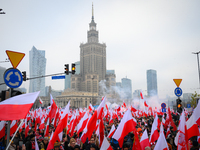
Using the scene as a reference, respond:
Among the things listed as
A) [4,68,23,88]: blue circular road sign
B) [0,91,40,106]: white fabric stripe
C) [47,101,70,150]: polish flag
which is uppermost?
[4,68,23,88]: blue circular road sign

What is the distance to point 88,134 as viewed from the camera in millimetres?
7395

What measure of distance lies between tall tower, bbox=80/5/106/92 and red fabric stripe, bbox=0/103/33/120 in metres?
122

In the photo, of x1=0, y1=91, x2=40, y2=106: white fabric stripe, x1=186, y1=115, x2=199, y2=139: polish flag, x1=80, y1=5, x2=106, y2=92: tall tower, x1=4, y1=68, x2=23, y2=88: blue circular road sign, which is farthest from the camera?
x1=80, y1=5, x2=106, y2=92: tall tower

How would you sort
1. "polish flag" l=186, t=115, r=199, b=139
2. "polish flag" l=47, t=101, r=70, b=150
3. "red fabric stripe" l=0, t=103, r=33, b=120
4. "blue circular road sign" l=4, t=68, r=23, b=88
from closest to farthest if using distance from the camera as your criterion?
1. "red fabric stripe" l=0, t=103, r=33, b=120
2. "blue circular road sign" l=4, t=68, r=23, b=88
3. "polish flag" l=47, t=101, r=70, b=150
4. "polish flag" l=186, t=115, r=199, b=139

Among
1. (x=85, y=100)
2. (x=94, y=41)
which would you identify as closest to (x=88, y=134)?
(x=85, y=100)

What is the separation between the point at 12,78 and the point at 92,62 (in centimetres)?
12879

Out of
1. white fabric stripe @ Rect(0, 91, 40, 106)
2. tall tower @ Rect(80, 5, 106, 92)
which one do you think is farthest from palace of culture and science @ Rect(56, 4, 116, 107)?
white fabric stripe @ Rect(0, 91, 40, 106)

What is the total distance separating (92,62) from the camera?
13425 centimetres

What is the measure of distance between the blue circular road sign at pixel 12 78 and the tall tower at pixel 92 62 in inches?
4748

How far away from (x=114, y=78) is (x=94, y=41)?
104 ft

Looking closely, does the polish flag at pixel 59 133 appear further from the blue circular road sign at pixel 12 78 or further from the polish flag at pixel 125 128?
the blue circular road sign at pixel 12 78

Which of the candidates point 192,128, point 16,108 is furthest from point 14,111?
point 192,128

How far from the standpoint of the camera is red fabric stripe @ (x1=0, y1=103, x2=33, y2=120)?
4355 millimetres

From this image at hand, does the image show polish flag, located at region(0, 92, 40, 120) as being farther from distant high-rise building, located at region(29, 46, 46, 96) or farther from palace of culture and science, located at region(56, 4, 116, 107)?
distant high-rise building, located at region(29, 46, 46, 96)
